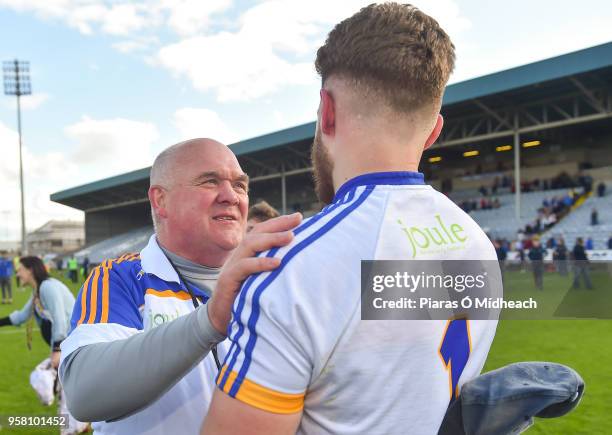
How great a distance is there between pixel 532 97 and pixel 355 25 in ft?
81.6

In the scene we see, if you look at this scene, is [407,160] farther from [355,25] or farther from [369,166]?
[355,25]

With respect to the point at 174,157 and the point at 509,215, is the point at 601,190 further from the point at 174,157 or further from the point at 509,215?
the point at 174,157

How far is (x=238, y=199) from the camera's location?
6.89 feet

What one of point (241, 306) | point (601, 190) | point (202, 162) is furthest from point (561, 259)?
point (241, 306)

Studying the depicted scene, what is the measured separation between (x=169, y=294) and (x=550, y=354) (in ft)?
23.3

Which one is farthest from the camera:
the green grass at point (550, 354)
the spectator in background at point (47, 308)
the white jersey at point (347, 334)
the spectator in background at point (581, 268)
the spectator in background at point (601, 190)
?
the spectator in background at point (601, 190)

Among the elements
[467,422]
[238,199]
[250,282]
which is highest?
[238,199]

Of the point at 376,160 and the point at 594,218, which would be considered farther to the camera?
the point at 594,218

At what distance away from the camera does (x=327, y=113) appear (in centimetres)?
116

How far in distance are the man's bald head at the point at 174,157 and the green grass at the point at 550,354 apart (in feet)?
5.78

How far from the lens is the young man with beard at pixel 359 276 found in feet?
3.06

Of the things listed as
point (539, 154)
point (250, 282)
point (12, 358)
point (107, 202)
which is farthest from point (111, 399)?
point (107, 202)

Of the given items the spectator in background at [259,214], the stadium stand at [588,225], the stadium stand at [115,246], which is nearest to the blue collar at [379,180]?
the spectator in background at [259,214]

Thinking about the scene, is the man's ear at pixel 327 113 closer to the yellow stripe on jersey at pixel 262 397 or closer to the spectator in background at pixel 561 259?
the yellow stripe on jersey at pixel 262 397
